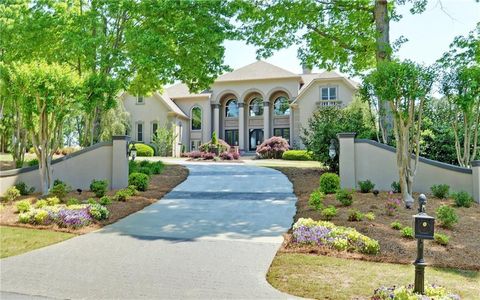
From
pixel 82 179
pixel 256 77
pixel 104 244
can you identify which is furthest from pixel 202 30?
pixel 256 77

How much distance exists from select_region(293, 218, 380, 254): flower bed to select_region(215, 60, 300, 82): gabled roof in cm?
2837

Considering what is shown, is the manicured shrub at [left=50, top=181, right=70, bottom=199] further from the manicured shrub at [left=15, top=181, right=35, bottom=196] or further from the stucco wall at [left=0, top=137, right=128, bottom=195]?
the stucco wall at [left=0, top=137, right=128, bottom=195]

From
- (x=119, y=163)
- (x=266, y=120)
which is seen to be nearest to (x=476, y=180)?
(x=119, y=163)

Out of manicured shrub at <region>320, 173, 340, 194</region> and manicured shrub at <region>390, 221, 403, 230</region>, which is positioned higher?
manicured shrub at <region>320, 173, 340, 194</region>

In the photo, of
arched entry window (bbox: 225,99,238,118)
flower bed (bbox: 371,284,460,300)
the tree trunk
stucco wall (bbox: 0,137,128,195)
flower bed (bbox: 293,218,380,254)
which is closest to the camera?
flower bed (bbox: 371,284,460,300)

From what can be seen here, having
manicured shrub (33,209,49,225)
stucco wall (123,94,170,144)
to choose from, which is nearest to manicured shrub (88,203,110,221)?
manicured shrub (33,209,49,225)

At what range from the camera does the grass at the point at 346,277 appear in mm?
4578

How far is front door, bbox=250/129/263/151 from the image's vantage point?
3712cm

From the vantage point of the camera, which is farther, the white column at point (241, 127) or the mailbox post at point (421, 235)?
the white column at point (241, 127)

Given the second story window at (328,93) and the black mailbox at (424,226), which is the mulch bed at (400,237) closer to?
the black mailbox at (424,226)

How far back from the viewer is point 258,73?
3556 centimetres

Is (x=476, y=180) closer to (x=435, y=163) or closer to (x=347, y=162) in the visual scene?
(x=435, y=163)

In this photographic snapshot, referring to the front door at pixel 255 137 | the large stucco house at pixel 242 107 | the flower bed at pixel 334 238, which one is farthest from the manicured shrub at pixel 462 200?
the front door at pixel 255 137

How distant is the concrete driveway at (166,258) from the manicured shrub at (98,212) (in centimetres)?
56
